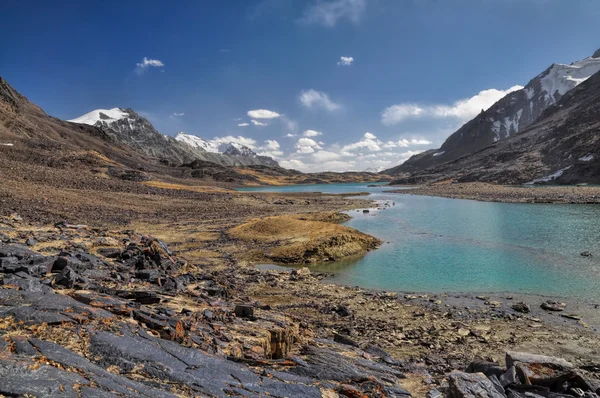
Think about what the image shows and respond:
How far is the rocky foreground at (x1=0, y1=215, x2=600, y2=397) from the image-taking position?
639 cm

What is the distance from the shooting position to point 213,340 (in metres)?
9.78

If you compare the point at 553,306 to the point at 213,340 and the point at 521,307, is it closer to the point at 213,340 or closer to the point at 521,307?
the point at 521,307

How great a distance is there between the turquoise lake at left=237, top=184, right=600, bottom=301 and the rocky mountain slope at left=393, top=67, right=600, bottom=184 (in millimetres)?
71150

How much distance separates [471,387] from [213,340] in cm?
695

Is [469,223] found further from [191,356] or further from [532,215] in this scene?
[191,356]

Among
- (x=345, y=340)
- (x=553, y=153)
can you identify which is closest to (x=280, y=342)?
(x=345, y=340)

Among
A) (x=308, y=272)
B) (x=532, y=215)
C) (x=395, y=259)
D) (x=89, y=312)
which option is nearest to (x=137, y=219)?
(x=308, y=272)

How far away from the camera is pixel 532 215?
51500mm

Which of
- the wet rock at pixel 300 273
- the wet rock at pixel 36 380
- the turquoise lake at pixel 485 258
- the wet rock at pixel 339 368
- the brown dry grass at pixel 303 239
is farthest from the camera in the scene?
the brown dry grass at pixel 303 239

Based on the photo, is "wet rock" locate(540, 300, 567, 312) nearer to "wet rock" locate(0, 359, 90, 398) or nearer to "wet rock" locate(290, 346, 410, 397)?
"wet rock" locate(290, 346, 410, 397)

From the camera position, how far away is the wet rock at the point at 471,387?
24.1 ft

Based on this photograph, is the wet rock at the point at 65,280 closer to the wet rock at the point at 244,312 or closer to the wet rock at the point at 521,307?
the wet rock at the point at 244,312

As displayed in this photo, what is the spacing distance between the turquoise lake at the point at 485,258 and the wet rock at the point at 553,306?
2.08m

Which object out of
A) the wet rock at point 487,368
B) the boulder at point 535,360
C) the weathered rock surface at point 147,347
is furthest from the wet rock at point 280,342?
the boulder at point 535,360
